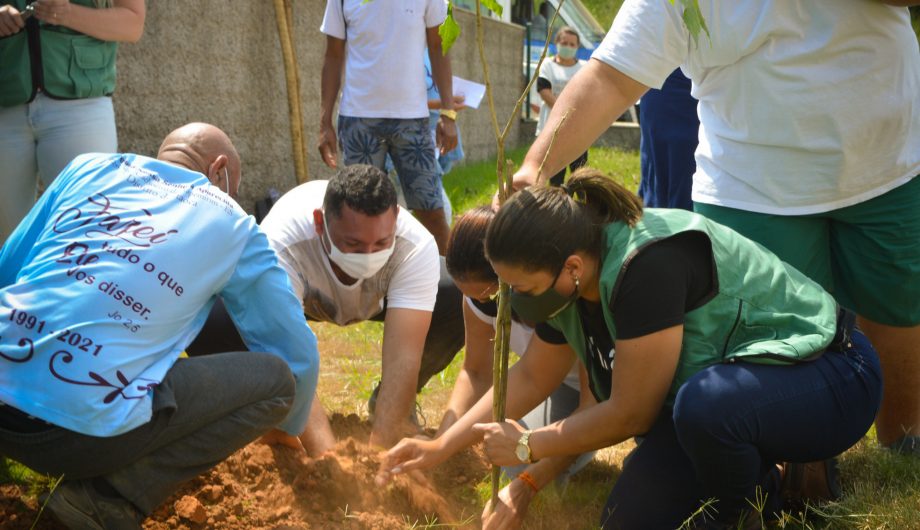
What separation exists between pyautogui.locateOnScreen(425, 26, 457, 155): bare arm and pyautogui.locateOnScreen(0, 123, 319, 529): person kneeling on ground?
318 centimetres

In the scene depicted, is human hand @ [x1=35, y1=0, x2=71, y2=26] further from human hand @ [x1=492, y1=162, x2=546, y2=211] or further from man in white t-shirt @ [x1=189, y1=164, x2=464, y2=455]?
human hand @ [x1=492, y1=162, x2=546, y2=211]

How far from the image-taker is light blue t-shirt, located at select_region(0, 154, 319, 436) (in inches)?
95.2

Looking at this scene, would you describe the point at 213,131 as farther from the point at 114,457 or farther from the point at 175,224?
the point at 114,457

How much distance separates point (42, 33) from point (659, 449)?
2.74 metres

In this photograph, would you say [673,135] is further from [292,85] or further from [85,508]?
[292,85]

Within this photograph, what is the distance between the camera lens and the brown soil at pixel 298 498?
3.06m

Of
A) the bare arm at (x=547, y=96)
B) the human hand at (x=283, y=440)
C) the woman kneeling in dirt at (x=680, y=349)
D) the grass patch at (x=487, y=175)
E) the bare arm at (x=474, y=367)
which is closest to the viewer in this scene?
the woman kneeling in dirt at (x=680, y=349)

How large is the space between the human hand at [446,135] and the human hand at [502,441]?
3.43 meters

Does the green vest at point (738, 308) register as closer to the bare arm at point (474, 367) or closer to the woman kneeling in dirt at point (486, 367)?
the woman kneeling in dirt at point (486, 367)

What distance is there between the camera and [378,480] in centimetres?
327

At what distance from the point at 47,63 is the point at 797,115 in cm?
271

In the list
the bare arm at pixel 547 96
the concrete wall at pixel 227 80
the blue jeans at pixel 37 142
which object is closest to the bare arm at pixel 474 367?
the blue jeans at pixel 37 142

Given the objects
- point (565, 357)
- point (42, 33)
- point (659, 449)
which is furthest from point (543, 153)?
point (42, 33)

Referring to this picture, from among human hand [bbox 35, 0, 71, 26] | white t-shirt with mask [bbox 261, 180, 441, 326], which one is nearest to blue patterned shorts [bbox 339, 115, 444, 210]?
white t-shirt with mask [bbox 261, 180, 441, 326]
